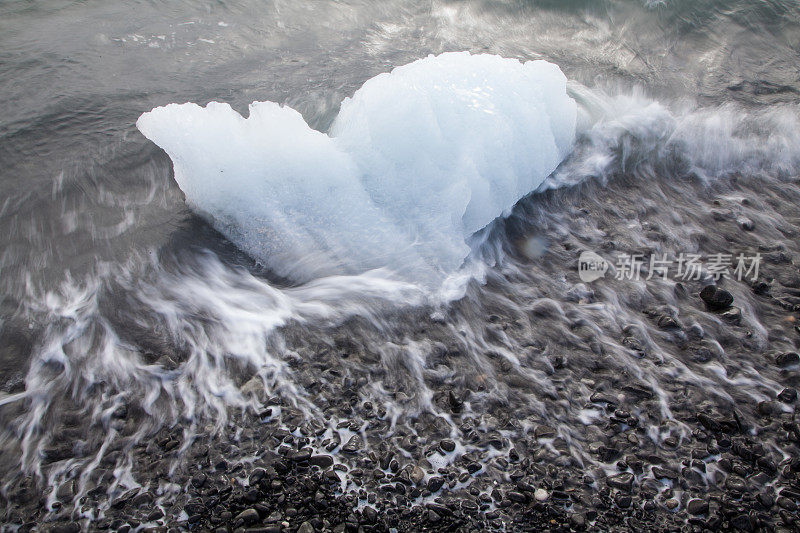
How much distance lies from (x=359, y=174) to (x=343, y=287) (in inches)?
39.9

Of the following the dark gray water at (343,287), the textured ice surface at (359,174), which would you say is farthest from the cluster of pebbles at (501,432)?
the textured ice surface at (359,174)

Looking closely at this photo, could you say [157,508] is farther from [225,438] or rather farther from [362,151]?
[362,151]

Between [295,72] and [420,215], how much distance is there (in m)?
2.74

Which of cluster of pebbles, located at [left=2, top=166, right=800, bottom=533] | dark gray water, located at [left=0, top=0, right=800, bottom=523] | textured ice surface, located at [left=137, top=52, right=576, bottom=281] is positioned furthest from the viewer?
textured ice surface, located at [left=137, top=52, right=576, bottom=281]

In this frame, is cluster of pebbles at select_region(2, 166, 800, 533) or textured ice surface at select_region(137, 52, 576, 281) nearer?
cluster of pebbles at select_region(2, 166, 800, 533)

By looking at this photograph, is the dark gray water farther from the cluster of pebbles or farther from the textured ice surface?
the textured ice surface

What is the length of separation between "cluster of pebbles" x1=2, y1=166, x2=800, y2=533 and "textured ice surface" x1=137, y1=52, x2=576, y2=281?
2.06ft

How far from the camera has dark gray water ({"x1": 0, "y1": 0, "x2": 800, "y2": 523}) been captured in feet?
10.3

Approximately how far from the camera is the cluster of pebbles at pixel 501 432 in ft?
8.87

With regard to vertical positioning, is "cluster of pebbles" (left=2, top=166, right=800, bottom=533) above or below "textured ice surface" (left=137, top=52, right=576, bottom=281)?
below

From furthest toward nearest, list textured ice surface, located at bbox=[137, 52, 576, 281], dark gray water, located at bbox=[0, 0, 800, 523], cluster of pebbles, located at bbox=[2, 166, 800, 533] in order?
textured ice surface, located at bbox=[137, 52, 576, 281] < dark gray water, located at bbox=[0, 0, 800, 523] < cluster of pebbles, located at bbox=[2, 166, 800, 533]

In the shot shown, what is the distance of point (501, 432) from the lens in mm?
3127

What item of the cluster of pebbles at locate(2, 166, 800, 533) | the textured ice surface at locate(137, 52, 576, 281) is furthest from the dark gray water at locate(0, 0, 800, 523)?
the textured ice surface at locate(137, 52, 576, 281)

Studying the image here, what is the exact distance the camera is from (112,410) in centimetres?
316
